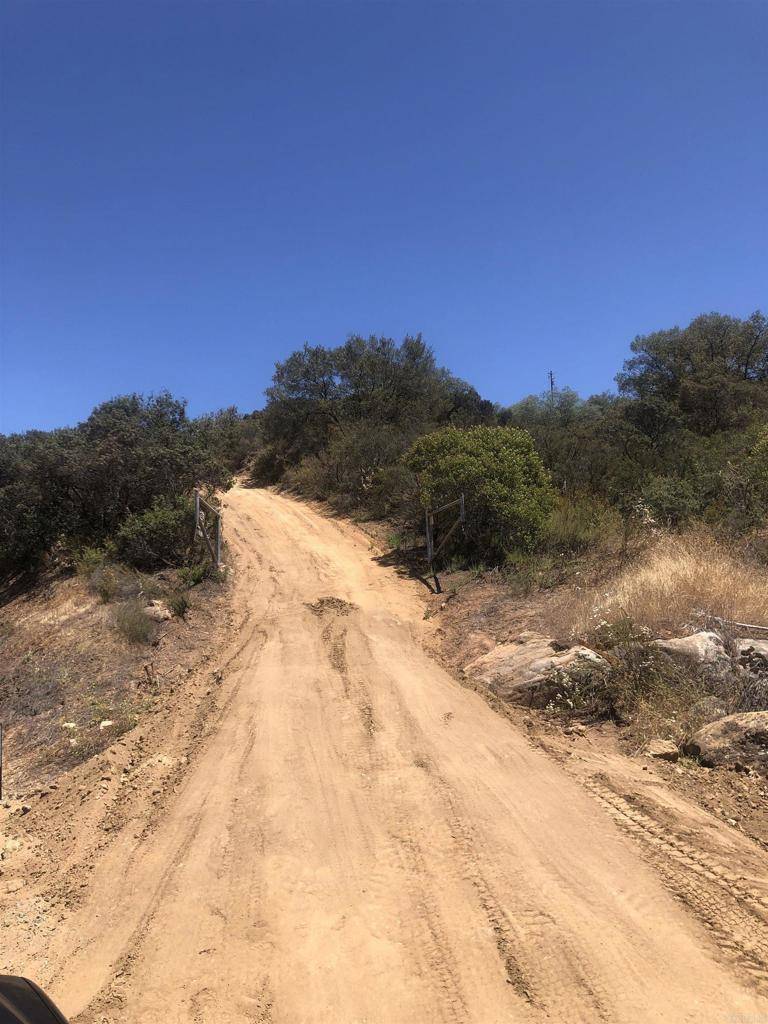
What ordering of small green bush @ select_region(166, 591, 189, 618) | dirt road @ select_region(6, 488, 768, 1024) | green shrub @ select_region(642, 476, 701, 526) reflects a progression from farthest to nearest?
green shrub @ select_region(642, 476, 701, 526) < small green bush @ select_region(166, 591, 189, 618) < dirt road @ select_region(6, 488, 768, 1024)

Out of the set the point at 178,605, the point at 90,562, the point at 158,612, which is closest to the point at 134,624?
the point at 158,612

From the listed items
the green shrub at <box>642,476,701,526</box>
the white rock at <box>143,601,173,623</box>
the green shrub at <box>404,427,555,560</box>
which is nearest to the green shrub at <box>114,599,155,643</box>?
the white rock at <box>143,601,173,623</box>

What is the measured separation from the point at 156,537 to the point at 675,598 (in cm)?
1074

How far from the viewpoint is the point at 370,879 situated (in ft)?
13.4

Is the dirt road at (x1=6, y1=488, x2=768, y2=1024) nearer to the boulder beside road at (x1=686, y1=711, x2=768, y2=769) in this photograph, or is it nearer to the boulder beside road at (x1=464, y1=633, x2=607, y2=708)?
the boulder beside road at (x1=464, y1=633, x2=607, y2=708)

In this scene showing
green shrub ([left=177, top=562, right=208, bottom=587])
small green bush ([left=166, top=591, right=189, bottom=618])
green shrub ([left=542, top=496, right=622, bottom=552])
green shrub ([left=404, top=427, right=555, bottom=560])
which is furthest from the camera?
green shrub ([left=404, top=427, right=555, bottom=560])

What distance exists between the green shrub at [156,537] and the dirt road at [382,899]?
7.63 metres

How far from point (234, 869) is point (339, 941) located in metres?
1.10

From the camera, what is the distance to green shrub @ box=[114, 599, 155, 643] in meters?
9.59

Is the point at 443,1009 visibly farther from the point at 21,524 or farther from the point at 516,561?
the point at 21,524

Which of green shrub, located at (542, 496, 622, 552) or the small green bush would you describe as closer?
the small green bush

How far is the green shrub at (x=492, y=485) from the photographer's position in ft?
42.6

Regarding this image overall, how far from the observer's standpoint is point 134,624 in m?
9.73

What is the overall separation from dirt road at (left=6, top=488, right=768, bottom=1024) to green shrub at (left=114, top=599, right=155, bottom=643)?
3.46 metres
